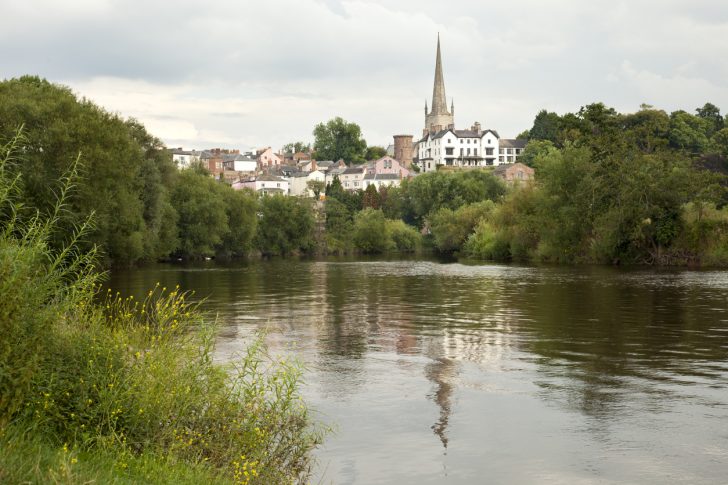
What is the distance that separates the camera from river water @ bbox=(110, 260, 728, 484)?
14.4 m

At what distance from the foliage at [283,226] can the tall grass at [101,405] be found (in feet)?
374

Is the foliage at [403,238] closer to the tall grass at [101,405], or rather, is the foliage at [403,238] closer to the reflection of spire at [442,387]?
the reflection of spire at [442,387]

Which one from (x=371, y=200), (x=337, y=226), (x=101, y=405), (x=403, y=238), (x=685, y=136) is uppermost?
(x=685, y=136)

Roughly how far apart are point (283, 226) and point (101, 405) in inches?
4684

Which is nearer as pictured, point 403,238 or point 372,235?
point 372,235

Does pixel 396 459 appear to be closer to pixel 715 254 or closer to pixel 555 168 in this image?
pixel 715 254

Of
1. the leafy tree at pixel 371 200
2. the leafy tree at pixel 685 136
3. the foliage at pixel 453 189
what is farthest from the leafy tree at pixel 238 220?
the leafy tree at pixel 685 136

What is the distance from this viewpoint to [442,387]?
20688mm

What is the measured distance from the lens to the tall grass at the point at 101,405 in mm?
9445

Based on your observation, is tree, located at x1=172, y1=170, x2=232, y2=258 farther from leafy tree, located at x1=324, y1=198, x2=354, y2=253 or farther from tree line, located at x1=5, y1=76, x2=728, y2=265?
leafy tree, located at x1=324, y1=198, x2=354, y2=253

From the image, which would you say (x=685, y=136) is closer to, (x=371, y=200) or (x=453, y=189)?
(x=453, y=189)

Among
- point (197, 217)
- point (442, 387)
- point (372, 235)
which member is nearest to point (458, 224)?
point (372, 235)

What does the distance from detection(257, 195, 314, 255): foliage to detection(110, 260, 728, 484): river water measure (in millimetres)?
81884

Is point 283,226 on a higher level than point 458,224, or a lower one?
lower
